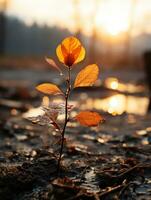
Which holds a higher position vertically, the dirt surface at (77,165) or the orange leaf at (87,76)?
the orange leaf at (87,76)

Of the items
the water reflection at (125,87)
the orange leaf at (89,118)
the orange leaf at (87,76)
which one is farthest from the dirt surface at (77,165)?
the water reflection at (125,87)

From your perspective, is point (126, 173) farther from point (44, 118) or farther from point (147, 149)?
point (147, 149)

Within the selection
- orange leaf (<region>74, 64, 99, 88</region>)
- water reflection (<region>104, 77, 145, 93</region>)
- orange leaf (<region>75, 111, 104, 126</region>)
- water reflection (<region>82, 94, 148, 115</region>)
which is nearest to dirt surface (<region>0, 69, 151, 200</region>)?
orange leaf (<region>75, 111, 104, 126</region>)

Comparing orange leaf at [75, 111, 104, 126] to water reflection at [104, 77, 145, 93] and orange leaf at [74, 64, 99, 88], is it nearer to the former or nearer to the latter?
orange leaf at [74, 64, 99, 88]

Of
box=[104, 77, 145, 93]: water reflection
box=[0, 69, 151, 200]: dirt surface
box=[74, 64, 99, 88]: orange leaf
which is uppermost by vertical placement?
box=[104, 77, 145, 93]: water reflection

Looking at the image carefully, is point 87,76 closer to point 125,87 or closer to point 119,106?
point 119,106

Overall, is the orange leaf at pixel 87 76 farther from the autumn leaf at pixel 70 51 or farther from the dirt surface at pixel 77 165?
the dirt surface at pixel 77 165
